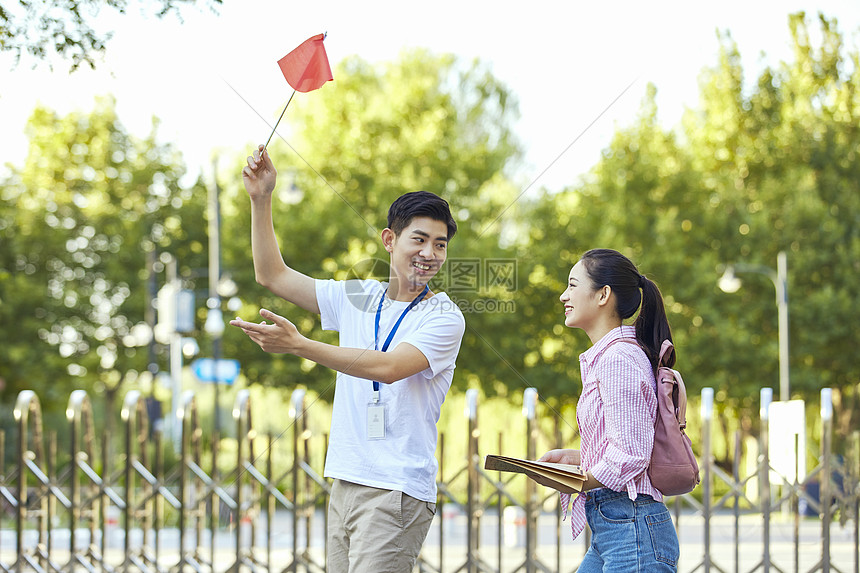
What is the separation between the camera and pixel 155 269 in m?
21.2

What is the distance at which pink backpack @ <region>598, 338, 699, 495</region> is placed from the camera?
2.49 metres

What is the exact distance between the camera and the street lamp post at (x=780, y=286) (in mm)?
17453

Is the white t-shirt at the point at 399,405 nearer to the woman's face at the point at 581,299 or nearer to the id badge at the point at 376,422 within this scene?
the id badge at the point at 376,422

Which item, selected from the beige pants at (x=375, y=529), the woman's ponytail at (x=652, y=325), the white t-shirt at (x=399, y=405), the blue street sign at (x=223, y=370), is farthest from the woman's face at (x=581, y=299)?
the blue street sign at (x=223, y=370)

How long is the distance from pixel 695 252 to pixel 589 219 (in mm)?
2902

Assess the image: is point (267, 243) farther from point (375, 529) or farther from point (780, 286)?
point (780, 286)

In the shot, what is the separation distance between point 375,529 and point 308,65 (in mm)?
1423

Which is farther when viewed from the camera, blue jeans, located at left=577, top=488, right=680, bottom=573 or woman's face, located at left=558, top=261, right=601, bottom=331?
woman's face, located at left=558, top=261, right=601, bottom=331

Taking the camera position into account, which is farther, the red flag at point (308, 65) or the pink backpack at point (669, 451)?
the red flag at point (308, 65)

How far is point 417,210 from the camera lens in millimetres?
2816

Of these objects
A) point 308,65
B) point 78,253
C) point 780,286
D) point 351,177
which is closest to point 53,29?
point 308,65

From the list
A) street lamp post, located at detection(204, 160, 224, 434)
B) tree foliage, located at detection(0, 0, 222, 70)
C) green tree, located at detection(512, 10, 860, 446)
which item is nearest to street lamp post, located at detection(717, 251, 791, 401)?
green tree, located at detection(512, 10, 860, 446)

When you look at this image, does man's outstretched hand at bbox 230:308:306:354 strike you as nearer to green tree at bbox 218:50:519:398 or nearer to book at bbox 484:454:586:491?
book at bbox 484:454:586:491

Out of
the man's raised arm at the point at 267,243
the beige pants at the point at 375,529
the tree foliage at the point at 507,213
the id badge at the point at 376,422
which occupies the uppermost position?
the tree foliage at the point at 507,213
